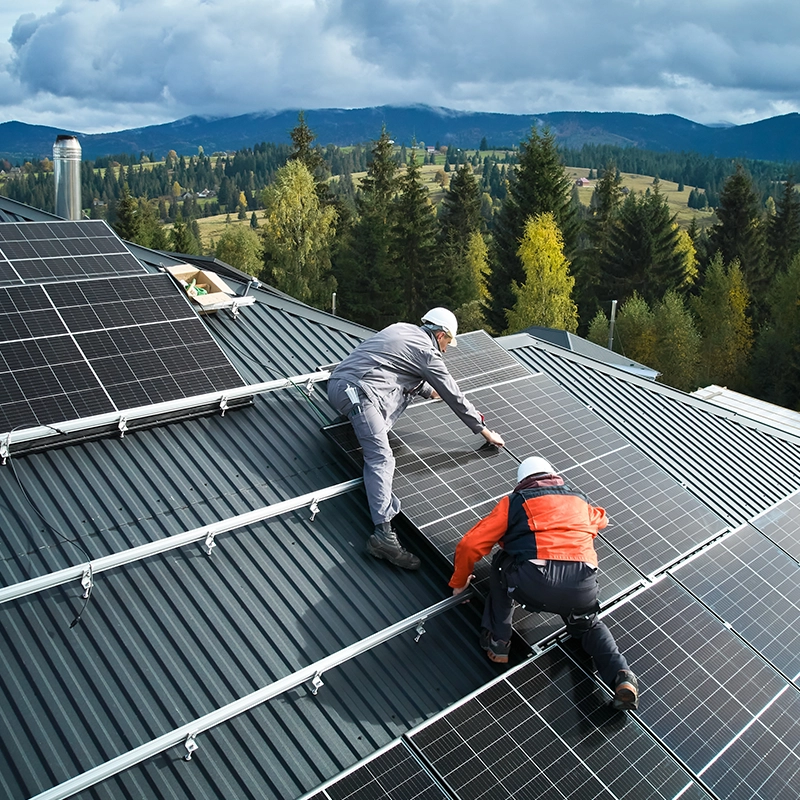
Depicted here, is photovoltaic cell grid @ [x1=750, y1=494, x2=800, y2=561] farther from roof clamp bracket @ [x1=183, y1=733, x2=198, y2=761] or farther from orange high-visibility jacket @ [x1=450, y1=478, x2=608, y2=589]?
roof clamp bracket @ [x1=183, y1=733, x2=198, y2=761]

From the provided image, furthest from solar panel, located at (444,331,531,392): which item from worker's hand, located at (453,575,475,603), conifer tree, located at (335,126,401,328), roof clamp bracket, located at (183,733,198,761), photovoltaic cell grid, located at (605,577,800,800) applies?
conifer tree, located at (335,126,401,328)

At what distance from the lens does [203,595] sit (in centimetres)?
792

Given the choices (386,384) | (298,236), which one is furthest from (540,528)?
(298,236)

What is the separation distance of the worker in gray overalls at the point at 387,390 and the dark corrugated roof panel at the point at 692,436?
11.8 feet

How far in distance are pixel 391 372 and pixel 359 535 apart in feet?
7.05

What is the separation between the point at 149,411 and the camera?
968 centimetres

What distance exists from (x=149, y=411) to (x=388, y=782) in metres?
5.39

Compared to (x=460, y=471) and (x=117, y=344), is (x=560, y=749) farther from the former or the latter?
(x=117, y=344)

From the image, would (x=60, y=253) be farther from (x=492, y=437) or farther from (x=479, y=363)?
(x=492, y=437)

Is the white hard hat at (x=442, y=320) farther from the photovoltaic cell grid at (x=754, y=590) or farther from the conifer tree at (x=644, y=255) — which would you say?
the conifer tree at (x=644, y=255)

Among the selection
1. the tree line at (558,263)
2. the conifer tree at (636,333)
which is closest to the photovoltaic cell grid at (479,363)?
the tree line at (558,263)

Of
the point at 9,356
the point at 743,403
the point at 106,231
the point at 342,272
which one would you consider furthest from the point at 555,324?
the point at 9,356

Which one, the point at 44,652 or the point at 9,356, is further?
the point at 9,356

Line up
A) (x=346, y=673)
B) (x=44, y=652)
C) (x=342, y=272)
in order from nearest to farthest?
1. (x=44, y=652)
2. (x=346, y=673)
3. (x=342, y=272)
